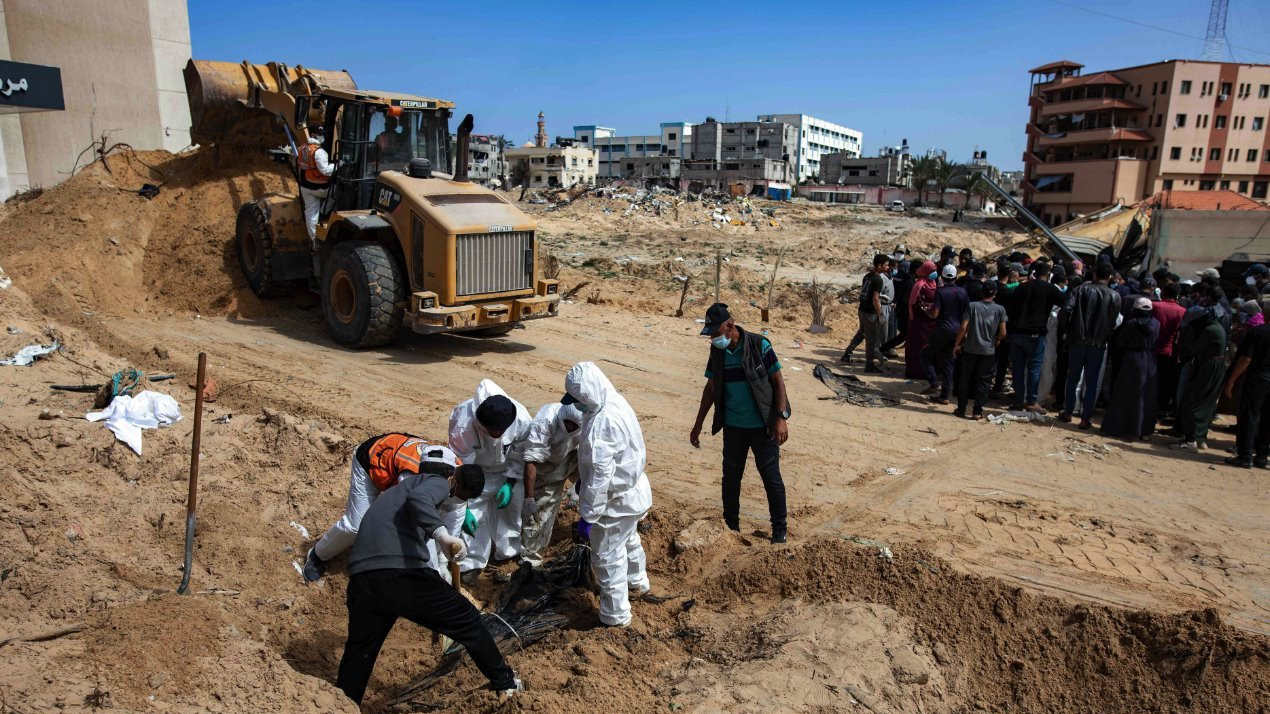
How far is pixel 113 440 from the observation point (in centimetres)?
581

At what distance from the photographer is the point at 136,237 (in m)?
11.4

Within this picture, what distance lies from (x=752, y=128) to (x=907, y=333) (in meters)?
85.3

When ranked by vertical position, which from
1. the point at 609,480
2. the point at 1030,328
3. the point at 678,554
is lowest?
the point at 678,554

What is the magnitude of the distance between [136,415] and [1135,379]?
9.04 m

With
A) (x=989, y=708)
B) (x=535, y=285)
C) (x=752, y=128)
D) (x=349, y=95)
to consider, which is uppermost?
(x=752, y=128)

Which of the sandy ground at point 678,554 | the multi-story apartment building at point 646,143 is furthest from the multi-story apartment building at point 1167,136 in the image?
the multi-story apartment building at point 646,143

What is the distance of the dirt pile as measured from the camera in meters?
10.6

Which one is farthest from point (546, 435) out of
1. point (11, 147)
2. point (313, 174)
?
point (11, 147)

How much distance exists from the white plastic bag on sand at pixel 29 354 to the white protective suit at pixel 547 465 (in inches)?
205

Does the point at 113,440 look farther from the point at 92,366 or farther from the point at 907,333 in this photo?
the point at 907,333

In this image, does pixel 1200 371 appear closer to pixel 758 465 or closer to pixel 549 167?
pixel 758 465

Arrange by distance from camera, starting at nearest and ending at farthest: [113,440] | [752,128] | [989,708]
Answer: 1. [989,708]
2. [113,440]
3. [752,128]

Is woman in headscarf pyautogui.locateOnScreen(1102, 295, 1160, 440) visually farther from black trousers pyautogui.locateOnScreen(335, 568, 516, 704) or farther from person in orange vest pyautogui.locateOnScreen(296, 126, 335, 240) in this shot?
person in orange vest pyautogui.locateOnScreen(296, 126, 335, 240)

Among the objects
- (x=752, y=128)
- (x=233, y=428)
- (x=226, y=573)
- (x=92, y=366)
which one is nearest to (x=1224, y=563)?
(x=226, y=573)
